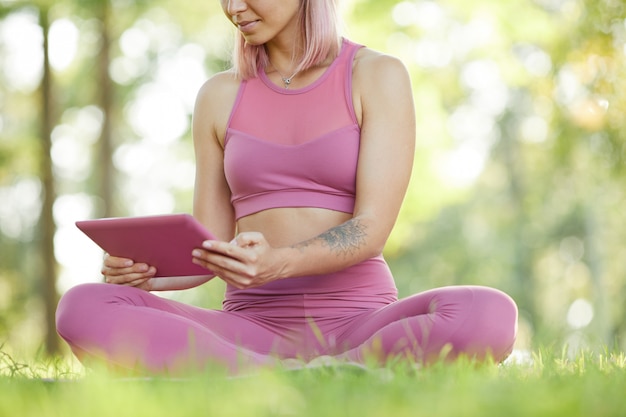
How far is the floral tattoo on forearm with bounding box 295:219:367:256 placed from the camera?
312cm

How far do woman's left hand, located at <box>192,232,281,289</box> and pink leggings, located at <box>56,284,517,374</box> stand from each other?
23 centimetres

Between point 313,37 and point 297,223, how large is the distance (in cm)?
80

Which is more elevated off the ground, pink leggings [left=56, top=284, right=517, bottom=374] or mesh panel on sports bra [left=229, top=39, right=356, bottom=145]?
mesh panel on sports bra [left=229, top=39, right=356, bottom=145]

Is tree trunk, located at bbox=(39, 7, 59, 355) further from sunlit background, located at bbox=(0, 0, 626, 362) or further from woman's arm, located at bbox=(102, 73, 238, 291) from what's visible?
woman's arm, located at bbox=(102, 73, 238, 291)

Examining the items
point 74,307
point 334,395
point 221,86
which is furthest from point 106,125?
point 334,395

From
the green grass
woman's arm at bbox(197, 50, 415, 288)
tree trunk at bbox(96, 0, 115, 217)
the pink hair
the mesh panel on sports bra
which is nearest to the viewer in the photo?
the green grass

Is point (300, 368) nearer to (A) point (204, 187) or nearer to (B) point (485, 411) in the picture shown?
(B) point (485, 411)

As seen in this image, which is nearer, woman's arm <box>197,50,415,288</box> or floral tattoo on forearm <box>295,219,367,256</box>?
woman's arm <box>197,50,415,288</box>

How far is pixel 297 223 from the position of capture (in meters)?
3.42

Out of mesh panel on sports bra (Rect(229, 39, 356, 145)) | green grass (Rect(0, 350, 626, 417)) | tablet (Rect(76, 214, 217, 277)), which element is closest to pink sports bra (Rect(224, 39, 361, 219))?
mesh panel on sports bra (Rect(229, 39, 356, 145))

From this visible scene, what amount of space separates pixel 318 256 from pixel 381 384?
97 cm

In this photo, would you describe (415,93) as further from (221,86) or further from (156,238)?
(156,238)

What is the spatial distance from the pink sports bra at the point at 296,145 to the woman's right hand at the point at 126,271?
523mm

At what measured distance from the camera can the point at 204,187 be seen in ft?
12.6
